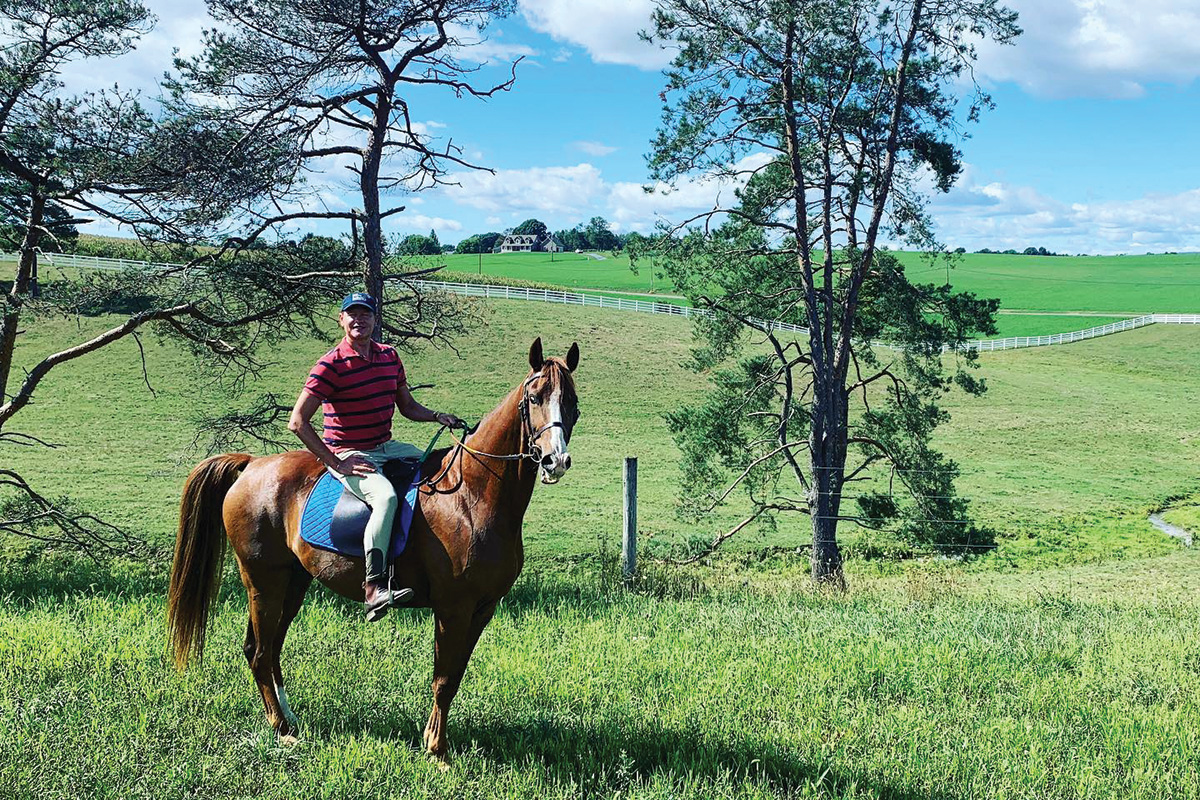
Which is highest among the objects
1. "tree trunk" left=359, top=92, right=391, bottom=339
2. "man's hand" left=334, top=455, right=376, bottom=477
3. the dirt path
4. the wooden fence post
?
"tree trunk" left=359, top=92, right=391, bottom=339

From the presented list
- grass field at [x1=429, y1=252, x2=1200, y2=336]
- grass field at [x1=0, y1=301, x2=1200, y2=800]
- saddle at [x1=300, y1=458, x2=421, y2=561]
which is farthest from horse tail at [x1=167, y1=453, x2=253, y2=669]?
grass field at [x1=429, y1=252, x2=1200, y2=336]

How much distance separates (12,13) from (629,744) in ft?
39.9

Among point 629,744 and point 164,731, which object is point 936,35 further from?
point 164,731

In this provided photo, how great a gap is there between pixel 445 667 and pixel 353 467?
→ 52.8 inches

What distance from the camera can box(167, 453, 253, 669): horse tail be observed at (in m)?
5.83

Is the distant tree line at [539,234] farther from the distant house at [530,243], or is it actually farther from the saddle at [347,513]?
the saddle at [347,513]

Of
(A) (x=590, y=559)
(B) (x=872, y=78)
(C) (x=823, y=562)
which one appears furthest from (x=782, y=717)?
(A) (x=590, y=559)

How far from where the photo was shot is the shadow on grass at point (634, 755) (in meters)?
4.52

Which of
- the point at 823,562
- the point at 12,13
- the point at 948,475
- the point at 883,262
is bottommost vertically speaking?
the point at 823,562

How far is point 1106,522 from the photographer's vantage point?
85.5 ft

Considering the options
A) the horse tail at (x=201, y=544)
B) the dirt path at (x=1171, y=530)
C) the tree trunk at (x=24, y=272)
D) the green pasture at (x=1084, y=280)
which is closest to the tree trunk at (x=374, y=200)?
the tree trunk at (x=24, y=272)

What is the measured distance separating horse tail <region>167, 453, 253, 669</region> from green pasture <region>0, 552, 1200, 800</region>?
0.44 metres

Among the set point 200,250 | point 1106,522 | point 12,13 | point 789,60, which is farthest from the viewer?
point 1106,522

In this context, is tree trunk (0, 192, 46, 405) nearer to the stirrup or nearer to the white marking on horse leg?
the white marking on horse leg
